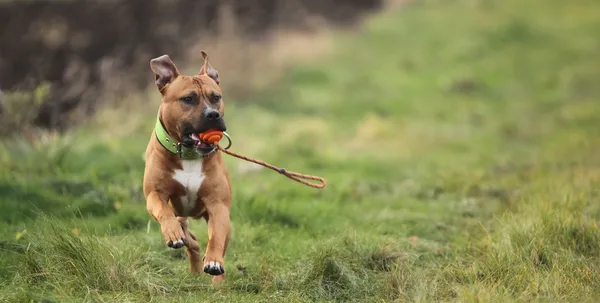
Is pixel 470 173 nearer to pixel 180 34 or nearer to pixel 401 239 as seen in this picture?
pixel 401 239

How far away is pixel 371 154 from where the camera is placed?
12836mm

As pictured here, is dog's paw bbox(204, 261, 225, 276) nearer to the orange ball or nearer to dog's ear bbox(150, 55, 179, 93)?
the orange ball

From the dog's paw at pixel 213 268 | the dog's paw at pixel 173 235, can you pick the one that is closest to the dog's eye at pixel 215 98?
the dog's paw at pixel 173 235

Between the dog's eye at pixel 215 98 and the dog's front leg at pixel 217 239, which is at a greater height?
the dog's eye at pixel 215 98

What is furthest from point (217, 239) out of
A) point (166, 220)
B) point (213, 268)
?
point (166, 220)

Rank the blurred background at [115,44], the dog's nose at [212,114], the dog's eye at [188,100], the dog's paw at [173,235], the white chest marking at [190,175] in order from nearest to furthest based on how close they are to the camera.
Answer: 1. the dog's paw at [173,235]
2. the dog's nose at [212,114]
3. the dog's eye at [188,100]
4. the white chest marking at [190,175]
5. the blurred background at [115,44]

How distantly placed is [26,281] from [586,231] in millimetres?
4313

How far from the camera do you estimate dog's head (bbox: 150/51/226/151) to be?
18.0ft

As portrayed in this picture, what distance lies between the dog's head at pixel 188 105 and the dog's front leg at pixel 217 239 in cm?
49

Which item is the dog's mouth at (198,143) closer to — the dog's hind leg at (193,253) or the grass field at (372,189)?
the dog's hind leg at (193,253)

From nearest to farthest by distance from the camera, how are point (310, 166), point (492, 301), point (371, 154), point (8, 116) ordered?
point (492, 301), point (8, 116), point (310, 166), point (371, 154)

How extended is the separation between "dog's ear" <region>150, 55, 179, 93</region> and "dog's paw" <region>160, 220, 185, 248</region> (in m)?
1.06

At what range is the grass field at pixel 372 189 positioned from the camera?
18.0 ft

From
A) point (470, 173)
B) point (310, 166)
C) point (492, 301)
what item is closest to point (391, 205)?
point (470, 173)
